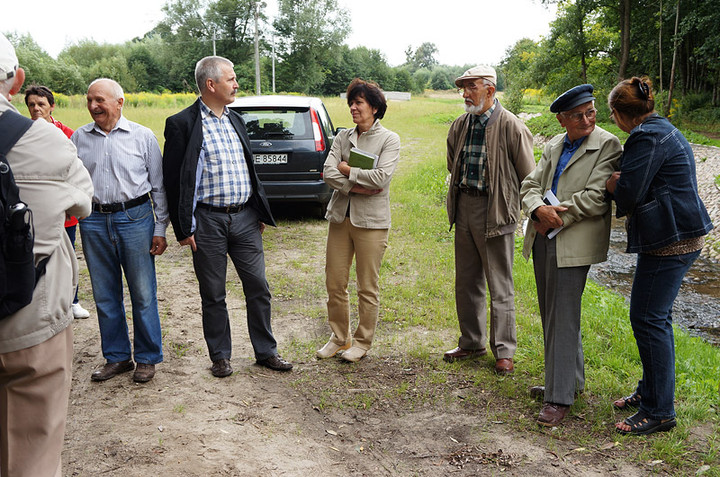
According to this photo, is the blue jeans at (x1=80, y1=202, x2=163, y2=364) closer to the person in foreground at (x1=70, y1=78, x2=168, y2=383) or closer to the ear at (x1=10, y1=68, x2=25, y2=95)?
the person in foreground at (x1=70, y1=78, x2=168, y2=383)

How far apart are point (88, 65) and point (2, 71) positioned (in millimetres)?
80366

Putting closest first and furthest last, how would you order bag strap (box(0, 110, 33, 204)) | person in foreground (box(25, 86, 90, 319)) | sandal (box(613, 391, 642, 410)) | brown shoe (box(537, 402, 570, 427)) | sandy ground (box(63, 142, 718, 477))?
bag strap (box(0, 110, 33, 204))
sandy ground (box(63, 142, 718, 477))
brown shoe (box(537, 402, 570, 427))
sandal (box(613, 391, 642, 410))
person in foreground (box(25, 86, 90, 319))

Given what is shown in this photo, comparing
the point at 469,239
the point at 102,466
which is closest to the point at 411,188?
the point at 469,239

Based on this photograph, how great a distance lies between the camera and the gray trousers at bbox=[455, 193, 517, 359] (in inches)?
178

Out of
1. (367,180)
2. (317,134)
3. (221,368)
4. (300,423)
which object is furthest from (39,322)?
(317,134)

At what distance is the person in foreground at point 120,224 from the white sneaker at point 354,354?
4.66 feet

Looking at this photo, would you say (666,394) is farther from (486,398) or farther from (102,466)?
(102,466)

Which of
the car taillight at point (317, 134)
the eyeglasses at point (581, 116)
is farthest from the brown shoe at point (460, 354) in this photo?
the car taillight at point (317, 134)

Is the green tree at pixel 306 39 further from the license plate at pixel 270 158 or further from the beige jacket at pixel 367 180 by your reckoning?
the beige jacket at pixel 367 180

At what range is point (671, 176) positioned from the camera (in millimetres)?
3379

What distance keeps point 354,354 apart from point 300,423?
107cm

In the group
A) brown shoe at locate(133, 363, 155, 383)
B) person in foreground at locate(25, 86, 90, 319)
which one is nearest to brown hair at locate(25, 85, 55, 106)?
person in foreground at locate(25, 86, 90, 319)

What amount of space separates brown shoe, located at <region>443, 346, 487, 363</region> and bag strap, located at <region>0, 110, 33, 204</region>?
343 centimetres

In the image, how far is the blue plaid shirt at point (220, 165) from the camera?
4234mm
